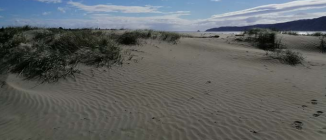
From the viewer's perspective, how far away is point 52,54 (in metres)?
8.81

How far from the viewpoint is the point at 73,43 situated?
991 centimetres

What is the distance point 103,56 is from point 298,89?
6073mm

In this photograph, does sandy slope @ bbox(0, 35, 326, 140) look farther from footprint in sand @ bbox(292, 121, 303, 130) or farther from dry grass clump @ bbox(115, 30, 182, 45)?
dry grass clump @ bbox(115, 30, 182, 45)

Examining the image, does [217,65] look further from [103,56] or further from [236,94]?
[103,56]

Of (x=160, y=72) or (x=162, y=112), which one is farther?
(x=160, y=72)

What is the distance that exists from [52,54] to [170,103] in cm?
498

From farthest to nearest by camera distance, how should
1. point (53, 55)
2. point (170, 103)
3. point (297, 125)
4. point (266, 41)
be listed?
point (266, 41)
point (53, 55)
point (170, 103)
point (297, 125)

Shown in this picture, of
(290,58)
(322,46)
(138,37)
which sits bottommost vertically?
(290,58)

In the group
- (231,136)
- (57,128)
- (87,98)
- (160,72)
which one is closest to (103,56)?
(160,72)

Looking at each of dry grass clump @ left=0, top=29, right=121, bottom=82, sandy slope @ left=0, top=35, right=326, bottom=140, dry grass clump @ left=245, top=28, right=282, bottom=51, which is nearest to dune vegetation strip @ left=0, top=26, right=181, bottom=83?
dry grass clump @ left=0, top=29, right=121, bottom=82

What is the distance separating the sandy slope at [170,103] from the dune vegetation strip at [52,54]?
47 cm

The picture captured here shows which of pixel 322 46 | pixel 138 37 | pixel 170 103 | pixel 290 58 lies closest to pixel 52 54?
pixel 138 37

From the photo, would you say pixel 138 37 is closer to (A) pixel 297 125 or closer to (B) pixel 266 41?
(B) pixel 266 41

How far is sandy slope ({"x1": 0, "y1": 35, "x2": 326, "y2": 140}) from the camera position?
468cm
